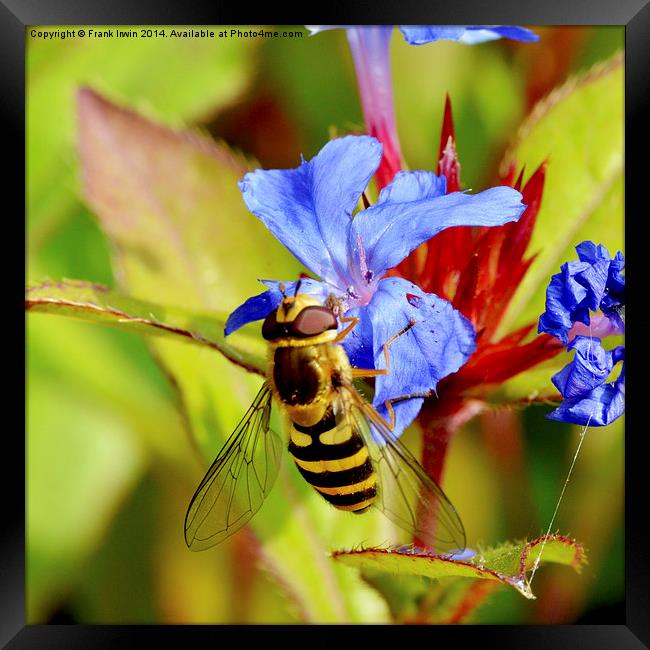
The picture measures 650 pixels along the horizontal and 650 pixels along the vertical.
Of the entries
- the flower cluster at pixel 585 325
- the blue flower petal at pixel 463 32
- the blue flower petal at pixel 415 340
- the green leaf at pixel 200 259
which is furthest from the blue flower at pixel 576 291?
the green leaf at pixel 200 259

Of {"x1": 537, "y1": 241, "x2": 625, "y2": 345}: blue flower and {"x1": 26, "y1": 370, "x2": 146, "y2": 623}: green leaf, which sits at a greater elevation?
{"x1": 537, "y1": 241, "x2": 625, "y2": 345}: blue flower

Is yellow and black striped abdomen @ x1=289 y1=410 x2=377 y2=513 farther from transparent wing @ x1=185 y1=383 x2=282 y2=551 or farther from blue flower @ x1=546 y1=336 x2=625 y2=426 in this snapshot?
blue flower @ x1=546 y1=336 x2=625 y2=426

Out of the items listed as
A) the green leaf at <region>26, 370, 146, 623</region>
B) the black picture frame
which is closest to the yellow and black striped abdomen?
the black picture frame

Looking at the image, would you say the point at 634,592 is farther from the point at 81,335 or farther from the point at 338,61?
the point at 81,335

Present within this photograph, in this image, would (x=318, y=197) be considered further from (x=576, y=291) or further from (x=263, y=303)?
(x=576, y=291)

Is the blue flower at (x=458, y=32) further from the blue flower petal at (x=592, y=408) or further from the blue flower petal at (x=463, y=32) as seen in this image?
the blue flower petal at (x=592, y=408)

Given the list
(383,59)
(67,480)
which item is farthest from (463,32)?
(67,480)

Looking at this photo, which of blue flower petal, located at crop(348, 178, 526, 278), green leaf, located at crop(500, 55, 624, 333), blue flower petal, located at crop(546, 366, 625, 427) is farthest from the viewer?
green leaf, located at crop(500, 55, 624, 333)

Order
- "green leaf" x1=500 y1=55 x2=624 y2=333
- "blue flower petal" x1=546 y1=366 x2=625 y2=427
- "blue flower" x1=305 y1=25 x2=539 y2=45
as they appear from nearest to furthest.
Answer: "blue flower petal" x1=546 y1=366 x2=625 y2=427
"blue flower" x1=305 y1=25 x2=539 y2=45
"green leaf" x1=500 y1=55 x2=624 y2=333
